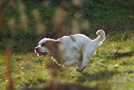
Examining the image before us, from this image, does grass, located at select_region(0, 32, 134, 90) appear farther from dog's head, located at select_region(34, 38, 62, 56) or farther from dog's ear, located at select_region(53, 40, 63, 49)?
dog's ear, located at select_region(53, 40, 63, 49)

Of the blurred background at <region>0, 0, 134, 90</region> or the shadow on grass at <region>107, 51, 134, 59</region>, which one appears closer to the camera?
the blurred background at <region>0, 0, 134, 90</region>

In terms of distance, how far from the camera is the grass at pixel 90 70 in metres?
5.89

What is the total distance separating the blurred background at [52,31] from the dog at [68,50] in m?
0.36

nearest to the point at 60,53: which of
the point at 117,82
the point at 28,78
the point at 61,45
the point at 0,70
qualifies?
the point at 61,45

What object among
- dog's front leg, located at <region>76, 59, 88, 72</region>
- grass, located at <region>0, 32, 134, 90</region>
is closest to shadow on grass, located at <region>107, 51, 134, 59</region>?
grass, located at <region>0, 32, 134, 90</region>

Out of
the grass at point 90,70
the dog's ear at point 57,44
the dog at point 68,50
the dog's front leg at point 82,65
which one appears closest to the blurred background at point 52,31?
the grass at point 90,70

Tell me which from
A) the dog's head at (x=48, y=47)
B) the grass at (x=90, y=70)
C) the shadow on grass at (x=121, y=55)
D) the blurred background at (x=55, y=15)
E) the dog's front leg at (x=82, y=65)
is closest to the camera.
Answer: the grass at (x=90, y=70)

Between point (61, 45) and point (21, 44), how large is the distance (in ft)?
14.8

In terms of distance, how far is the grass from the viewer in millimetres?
5895

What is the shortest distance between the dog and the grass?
238 mm

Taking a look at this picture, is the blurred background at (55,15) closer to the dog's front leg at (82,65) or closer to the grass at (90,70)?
the grass at (90,70)

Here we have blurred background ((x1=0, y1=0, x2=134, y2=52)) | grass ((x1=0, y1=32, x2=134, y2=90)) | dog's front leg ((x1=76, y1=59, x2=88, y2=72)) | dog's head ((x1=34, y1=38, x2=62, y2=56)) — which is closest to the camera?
grass ((x1=0, y1=32, x2=134, y2=90))

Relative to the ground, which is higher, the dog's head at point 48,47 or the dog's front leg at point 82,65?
the dog's head at point 48,47

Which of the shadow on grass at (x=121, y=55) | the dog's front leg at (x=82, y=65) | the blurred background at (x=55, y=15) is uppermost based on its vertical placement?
the blurred background at (x=55, y=15)
